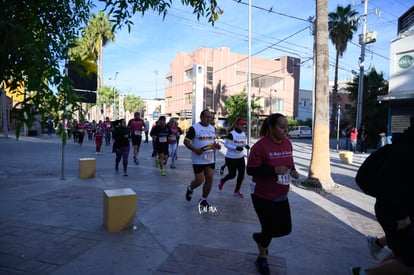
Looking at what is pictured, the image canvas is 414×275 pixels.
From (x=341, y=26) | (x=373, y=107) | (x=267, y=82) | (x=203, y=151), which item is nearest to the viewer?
(x=203, y=151)

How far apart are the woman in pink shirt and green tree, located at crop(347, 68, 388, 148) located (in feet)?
70.9

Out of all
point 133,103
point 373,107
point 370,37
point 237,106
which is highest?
point 370,37

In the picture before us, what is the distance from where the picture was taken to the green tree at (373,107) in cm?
2244

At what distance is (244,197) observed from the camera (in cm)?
681

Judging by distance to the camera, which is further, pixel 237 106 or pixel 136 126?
pixel 237 106

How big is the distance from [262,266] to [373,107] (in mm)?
23508

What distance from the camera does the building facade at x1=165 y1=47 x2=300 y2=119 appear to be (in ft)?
143

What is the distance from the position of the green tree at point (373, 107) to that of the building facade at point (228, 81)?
1873cm

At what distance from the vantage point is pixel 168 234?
4.36 m

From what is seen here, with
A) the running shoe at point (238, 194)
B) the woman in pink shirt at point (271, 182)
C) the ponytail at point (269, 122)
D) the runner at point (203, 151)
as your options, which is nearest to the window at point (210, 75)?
the running shoe at point (238, 194)

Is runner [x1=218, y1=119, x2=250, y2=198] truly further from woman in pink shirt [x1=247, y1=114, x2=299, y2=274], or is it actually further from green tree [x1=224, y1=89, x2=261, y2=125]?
green tree [x1=224, y1=89, x2=261, y2=125]

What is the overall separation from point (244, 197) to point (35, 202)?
417 centimetres

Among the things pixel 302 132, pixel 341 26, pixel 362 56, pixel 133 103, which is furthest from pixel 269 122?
pixel 133 103

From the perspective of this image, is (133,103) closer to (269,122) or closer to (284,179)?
(269,122)
